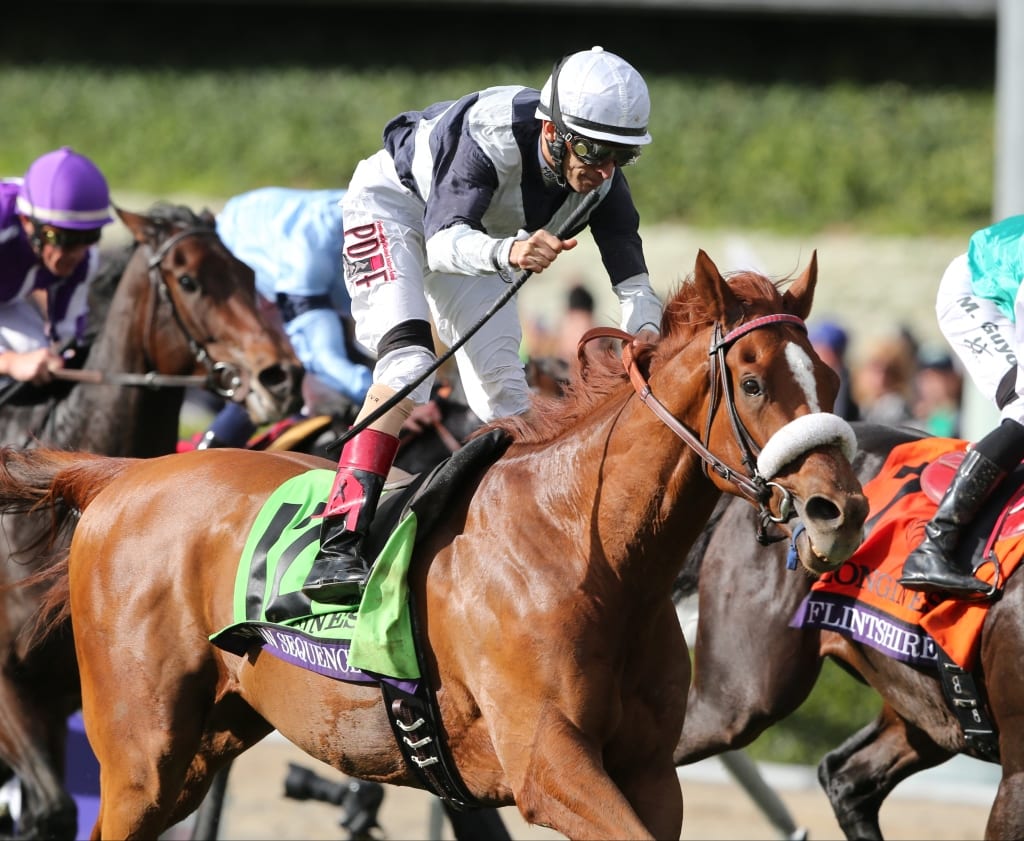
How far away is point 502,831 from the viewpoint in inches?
186

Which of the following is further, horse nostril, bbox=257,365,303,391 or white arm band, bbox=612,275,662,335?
horse nostril, bbox=257,365,303,391

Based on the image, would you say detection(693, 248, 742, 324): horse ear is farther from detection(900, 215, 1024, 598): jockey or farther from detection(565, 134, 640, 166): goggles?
detection(900, 215, 1024, 598): jockey

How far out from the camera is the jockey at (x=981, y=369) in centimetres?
421

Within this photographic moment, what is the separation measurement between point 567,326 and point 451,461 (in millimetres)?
5749

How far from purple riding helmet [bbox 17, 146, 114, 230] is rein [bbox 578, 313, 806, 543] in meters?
3.01

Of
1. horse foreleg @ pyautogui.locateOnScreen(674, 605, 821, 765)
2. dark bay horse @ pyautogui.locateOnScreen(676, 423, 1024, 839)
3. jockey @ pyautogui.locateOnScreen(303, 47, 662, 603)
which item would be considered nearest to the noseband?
jockey @ pyautogui.locateOnScreen(303, 47, 662, 603)

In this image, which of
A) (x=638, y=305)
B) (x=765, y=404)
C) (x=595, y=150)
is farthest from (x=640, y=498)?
(x=595, y=150)

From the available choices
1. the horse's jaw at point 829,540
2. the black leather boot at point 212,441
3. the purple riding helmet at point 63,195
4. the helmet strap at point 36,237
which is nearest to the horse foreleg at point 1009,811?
the horse's jaw at point 829,540

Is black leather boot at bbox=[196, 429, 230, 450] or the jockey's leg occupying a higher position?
the jockey's leg

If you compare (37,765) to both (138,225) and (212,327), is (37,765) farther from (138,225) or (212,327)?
(138,225)

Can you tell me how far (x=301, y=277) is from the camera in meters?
6.38

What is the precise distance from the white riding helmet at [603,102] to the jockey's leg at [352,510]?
2.52 ft

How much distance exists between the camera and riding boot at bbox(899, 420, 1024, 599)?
420 centimetres

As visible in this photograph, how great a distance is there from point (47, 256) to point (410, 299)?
2401 mm
